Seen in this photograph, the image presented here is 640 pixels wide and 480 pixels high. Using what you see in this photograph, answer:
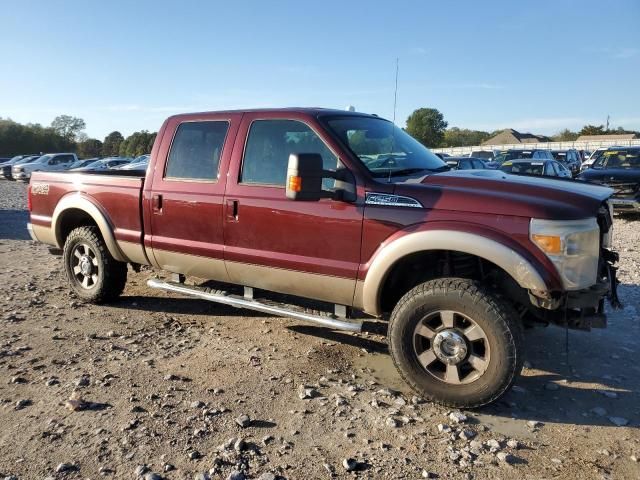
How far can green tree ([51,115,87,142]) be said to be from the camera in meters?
79.6

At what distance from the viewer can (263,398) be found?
11.7 feet

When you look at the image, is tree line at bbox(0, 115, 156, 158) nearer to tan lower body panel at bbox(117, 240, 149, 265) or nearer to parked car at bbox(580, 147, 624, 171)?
parked car at bbox(580, 147, 624, 171)

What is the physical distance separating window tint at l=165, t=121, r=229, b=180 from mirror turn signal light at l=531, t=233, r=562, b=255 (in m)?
2.64

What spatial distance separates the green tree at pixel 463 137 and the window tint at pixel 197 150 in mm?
92101

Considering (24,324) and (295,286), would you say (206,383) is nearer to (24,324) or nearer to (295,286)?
(295,286)

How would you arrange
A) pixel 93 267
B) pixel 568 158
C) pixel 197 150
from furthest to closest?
pixel 568 158 < pixel 93 267 < pixel 197 150

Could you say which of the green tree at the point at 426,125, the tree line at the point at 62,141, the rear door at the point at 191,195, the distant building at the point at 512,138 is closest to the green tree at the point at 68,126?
the tree line at the point at 62,141

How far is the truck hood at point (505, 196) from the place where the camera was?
10.4 ft

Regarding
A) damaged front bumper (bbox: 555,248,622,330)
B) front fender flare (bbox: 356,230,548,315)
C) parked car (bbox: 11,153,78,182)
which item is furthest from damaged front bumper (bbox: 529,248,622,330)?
parked car (bbox: 11,153,78,182)

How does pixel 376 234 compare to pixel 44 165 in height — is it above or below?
below

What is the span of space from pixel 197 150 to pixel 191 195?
44 cm

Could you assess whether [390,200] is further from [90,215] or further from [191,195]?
[90,215]

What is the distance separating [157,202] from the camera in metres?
4.79

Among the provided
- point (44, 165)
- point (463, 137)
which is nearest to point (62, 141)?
point (44, 165)
